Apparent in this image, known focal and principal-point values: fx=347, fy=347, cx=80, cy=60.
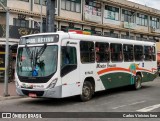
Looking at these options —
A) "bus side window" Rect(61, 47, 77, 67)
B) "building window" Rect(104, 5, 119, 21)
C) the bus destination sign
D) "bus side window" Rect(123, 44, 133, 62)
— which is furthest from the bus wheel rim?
"building window" Rect(104, 5, 119, 21)

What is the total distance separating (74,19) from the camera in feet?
129

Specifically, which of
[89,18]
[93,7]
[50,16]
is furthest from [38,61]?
[93,7]

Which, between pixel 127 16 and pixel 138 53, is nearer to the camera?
pixel 138 53

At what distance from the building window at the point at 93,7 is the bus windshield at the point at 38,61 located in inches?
1101

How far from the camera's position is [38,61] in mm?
13648

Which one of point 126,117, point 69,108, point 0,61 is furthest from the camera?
point 0,61

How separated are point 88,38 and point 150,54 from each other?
7.66 meters

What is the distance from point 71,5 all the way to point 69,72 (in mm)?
26562

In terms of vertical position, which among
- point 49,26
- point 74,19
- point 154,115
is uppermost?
point 74,19

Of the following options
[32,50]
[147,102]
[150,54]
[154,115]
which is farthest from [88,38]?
[150,54]

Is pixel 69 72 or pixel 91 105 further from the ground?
pixel 69 72

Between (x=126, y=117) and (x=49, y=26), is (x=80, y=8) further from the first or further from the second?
(x=126, y=117)

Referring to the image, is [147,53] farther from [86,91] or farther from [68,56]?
[68,56]

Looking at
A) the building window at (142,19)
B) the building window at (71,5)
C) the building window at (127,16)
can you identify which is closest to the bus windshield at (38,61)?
the building window at (71,5)
